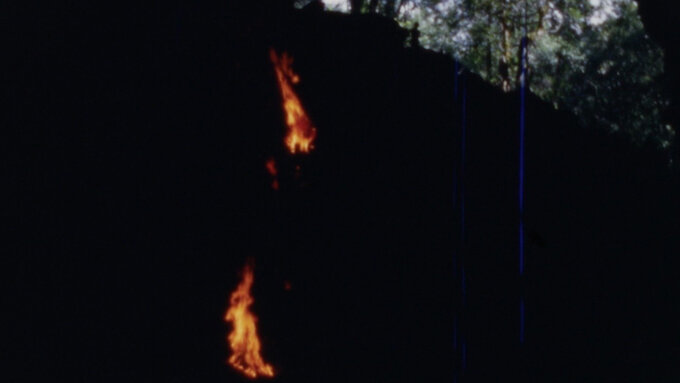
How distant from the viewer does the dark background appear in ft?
13.1

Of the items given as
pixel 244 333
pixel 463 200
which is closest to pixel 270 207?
pixel 244 333

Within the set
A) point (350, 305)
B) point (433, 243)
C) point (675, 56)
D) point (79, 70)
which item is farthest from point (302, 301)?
point (675, 56)

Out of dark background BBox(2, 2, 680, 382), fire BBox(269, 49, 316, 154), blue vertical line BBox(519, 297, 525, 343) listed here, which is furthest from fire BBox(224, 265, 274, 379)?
blue vertical line BBox(519, 297, 525, 343)

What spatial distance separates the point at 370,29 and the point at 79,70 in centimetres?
337

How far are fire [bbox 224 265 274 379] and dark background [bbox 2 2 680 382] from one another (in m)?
0.09

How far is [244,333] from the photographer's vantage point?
197 inches

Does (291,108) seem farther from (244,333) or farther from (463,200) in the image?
(463,200)

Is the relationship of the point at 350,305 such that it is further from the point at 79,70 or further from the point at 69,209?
the point at 79,70

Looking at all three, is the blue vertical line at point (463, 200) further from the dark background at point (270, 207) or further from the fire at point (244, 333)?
the fire at point (244, 333)

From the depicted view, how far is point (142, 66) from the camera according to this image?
4438mm

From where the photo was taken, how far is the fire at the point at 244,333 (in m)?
4.93

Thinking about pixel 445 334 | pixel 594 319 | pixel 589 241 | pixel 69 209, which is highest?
pixel 69 209

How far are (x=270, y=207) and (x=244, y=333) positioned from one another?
1.12 m

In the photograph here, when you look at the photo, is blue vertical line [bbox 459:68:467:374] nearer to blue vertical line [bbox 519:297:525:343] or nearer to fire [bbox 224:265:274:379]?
blue vertical line [bbox 519:297:525:343]
